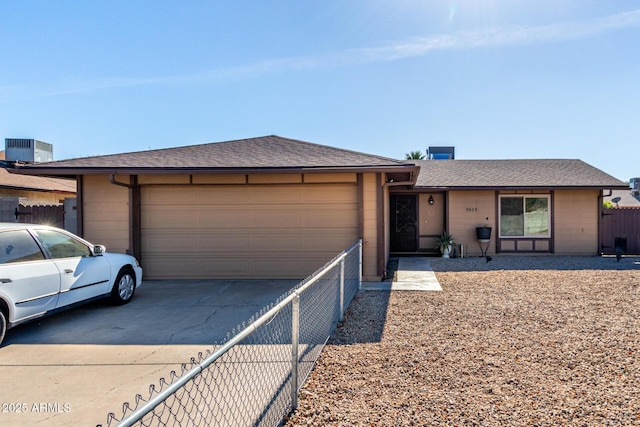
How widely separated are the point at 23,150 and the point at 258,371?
52.1ft

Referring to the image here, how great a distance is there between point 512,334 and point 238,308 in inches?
161

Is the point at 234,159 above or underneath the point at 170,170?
above

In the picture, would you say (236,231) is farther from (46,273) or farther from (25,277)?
(25,277)

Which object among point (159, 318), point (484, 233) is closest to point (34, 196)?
point (159, 318)

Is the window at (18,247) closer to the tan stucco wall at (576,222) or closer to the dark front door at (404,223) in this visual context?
the dark front door at (404,223)

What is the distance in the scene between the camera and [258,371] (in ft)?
12.5

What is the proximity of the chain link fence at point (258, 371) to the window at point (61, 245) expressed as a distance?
2.88 meters

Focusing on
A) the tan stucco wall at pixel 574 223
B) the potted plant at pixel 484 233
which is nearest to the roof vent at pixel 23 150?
the potted plant at pixel 484 233

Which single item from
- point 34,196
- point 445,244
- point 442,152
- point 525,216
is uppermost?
point 442,152

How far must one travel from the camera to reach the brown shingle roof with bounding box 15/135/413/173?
853 centimetres

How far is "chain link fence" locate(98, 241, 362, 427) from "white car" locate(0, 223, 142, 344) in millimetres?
2389

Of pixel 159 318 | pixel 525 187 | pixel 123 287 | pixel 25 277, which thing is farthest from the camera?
pixel 525 187

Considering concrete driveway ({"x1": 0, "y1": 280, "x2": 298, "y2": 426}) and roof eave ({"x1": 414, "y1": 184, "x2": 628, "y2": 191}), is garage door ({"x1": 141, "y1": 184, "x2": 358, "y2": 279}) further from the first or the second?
roof eave ({"x1": 414, "y1": 184, "x2": 628, "y2": 191})

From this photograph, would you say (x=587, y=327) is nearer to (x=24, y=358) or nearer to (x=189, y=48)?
(x=24, y=358)
